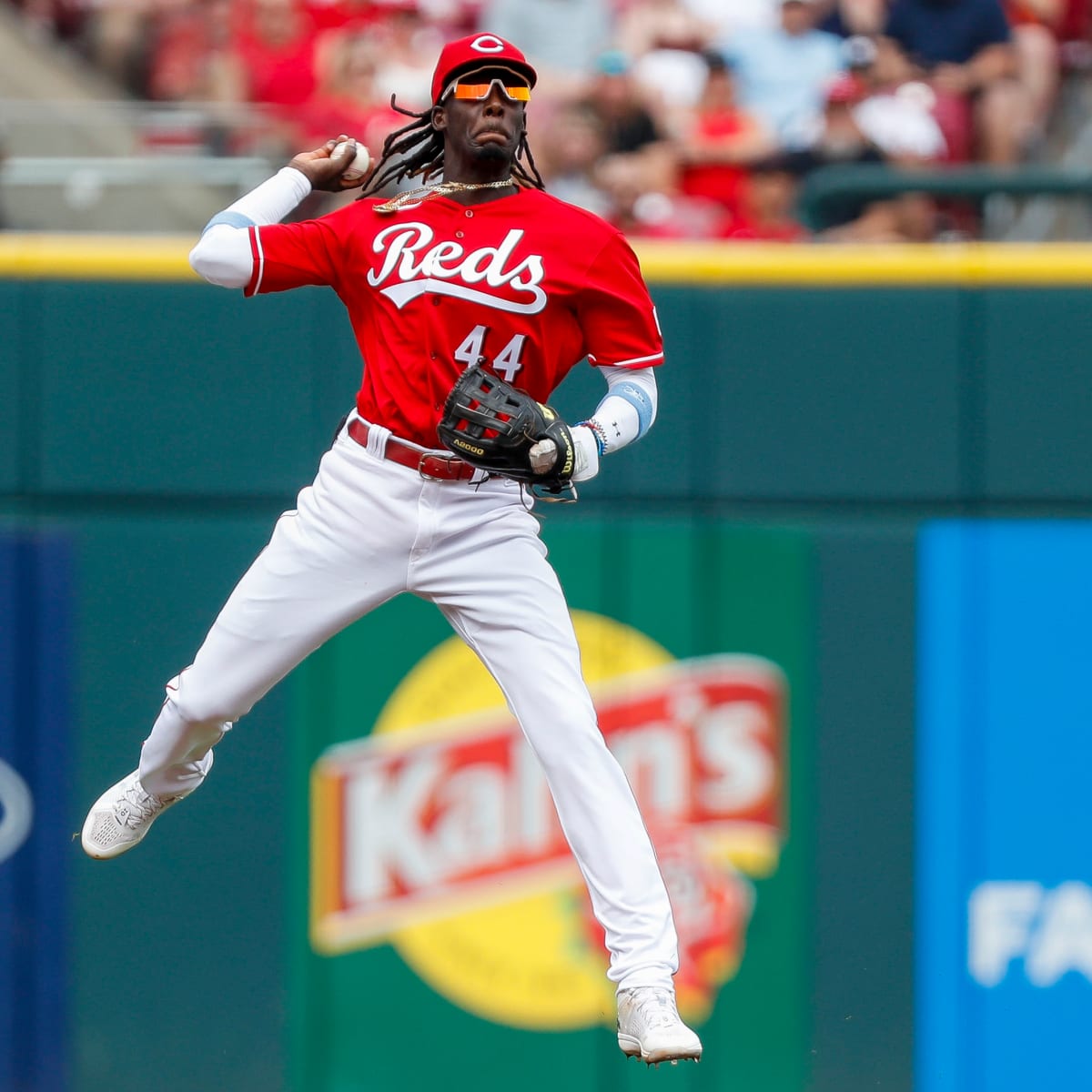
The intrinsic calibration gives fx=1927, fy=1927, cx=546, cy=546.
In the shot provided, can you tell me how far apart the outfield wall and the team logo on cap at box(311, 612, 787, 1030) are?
3.3 inches

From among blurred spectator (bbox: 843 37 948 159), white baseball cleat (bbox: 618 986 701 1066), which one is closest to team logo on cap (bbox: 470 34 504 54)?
white baseball cleat (bbox: 618 986 701 1066)

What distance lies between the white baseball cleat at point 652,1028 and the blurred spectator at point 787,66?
4133mm

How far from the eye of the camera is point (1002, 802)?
6.14 m

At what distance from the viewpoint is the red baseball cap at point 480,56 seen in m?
4.05

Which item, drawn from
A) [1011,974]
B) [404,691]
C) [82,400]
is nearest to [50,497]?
[82,400]

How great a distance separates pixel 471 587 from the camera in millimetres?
4266

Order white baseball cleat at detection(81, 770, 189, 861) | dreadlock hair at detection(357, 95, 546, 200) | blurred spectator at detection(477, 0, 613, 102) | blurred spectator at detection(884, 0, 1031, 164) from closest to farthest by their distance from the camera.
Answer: dreadlock hair at detection(357, 95, 546, 200), white baseball cleat at detection(81, 770, 189, 861), blurred spectator at detection(884, 0, 1031, 164), blurred spectator at detection(477, 0, 613, 102)

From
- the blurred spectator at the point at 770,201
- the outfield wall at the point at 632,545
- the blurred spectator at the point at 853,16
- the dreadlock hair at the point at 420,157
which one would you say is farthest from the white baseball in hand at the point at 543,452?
the blurred spectator at the point at 853,16

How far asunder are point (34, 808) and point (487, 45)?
3.18 meters

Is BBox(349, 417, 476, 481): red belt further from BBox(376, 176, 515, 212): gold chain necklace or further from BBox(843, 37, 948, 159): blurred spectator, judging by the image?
BBox(843, 37, 948, 159): blurred spectator

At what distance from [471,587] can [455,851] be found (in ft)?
7.00

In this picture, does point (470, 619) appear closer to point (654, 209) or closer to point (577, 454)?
point (577, 454)

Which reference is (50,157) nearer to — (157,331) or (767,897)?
(157,331)

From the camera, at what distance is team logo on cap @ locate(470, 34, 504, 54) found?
13.3ft
